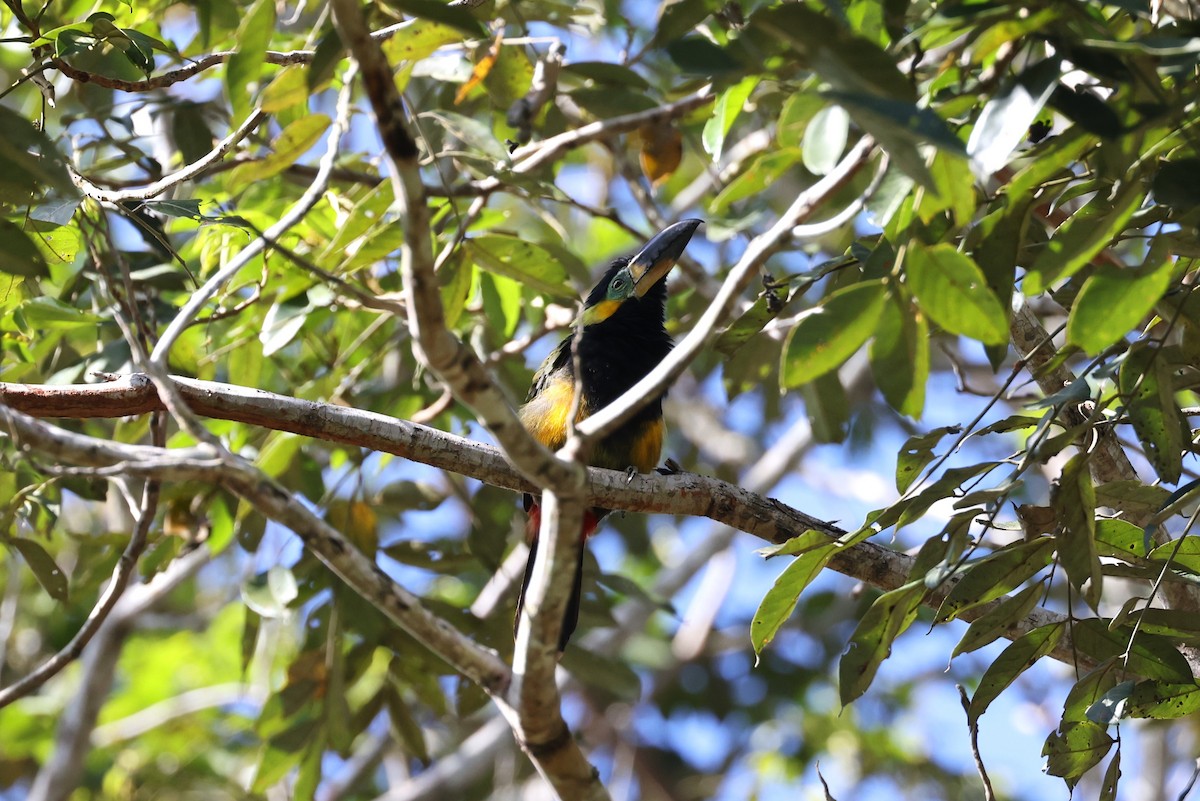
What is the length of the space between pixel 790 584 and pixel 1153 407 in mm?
734

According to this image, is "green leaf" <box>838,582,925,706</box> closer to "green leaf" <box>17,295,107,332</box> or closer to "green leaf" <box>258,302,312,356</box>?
"green leaf" <box>258,302,312,356</box>

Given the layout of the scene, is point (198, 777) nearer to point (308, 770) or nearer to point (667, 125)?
point (308, 770)

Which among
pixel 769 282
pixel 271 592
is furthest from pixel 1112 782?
pixel 271 592

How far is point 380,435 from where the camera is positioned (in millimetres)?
2568

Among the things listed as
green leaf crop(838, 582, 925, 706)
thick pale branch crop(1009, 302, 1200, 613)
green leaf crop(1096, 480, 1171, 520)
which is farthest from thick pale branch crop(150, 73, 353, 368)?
green leaf crop(1096, 480, 1171, 520)

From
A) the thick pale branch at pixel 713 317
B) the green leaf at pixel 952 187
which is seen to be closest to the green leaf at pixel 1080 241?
the green leaf at pixel 952 187

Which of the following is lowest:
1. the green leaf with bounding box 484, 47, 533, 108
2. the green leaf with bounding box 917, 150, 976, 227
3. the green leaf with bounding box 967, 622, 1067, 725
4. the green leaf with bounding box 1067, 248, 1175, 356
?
the green leaf with bounding box 967, 622, 1067, 725

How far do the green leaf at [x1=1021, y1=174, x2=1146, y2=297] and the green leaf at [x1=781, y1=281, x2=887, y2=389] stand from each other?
0.78ft

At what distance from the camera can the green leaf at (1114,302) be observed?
68.0 inches

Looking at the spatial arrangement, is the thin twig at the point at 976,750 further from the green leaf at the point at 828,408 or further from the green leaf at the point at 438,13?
the green leaf at the point at 438,13

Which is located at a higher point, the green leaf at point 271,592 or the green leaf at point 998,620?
the green leaf at point 271,592

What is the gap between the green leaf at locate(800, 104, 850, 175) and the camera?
1.70 metres

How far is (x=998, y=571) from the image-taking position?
2.19 meters

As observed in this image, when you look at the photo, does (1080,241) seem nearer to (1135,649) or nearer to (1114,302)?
(1114,302)
